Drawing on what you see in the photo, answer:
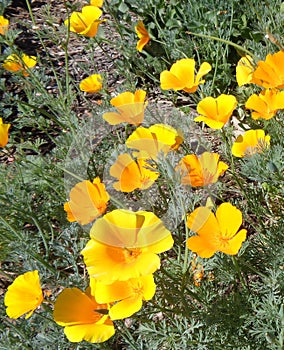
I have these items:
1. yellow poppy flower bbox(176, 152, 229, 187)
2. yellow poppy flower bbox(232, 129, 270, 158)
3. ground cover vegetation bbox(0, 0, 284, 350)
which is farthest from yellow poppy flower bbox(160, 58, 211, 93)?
yellow poppy flower bbox(176, 152, 229, 187)

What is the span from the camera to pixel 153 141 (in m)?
1.64

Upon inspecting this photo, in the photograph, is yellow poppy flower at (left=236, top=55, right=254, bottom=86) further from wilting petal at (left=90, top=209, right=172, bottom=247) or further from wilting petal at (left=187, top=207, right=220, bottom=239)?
wilting petal at (left=90, top=209, right=172, bottom=247)

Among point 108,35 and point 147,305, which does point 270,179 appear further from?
point 108,35

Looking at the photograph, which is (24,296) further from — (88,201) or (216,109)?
(216,109)

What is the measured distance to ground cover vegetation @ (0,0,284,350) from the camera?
1.42 metres

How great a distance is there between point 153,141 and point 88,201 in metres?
0.25

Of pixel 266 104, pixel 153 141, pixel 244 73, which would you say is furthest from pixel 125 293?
pixel 244 73

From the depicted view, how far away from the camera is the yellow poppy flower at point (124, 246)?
134 cm

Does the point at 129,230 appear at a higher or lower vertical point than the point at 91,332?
higher

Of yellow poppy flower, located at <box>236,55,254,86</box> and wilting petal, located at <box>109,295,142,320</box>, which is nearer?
wilting petal, located at <box>109,295,142,320</box>

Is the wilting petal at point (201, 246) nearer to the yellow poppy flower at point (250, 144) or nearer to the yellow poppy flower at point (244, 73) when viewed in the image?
the yellow poppy flower at point (250, 144)

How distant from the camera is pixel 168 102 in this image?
2.82 m

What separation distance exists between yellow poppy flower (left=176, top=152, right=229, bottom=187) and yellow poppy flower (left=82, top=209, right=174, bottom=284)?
8.8 inches

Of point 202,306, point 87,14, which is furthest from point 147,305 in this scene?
point 87,14
